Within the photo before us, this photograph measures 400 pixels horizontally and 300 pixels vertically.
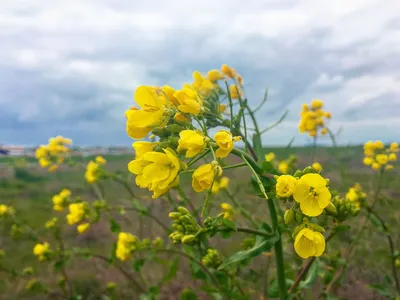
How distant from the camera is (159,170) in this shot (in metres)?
1.52

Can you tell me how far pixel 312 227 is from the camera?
1.57m

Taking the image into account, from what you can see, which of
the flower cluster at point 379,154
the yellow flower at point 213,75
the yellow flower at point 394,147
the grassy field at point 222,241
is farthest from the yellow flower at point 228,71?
the yellow flower at point 394,147

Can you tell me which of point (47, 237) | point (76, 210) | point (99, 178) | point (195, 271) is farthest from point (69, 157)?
point (47, 237)

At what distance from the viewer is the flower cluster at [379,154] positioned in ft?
12.7

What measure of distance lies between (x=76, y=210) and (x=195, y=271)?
52.9 inches

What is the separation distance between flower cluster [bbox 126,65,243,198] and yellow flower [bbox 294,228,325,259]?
1.22ft

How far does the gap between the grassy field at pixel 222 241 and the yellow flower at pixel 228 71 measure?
633mm

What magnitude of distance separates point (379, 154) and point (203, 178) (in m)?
2.99

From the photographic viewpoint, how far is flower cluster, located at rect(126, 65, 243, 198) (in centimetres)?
149

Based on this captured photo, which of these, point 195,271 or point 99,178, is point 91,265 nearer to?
point 99,178

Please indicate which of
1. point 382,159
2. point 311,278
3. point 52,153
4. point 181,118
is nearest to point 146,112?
point 181,118

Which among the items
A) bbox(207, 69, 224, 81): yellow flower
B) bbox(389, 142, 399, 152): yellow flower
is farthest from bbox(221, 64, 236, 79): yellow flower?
bbox(389, 142, 399, 152): yellow flower

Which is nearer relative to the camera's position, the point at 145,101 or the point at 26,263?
the point at 145,101

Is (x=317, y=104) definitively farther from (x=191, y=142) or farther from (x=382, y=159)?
(x=191, y=142)
